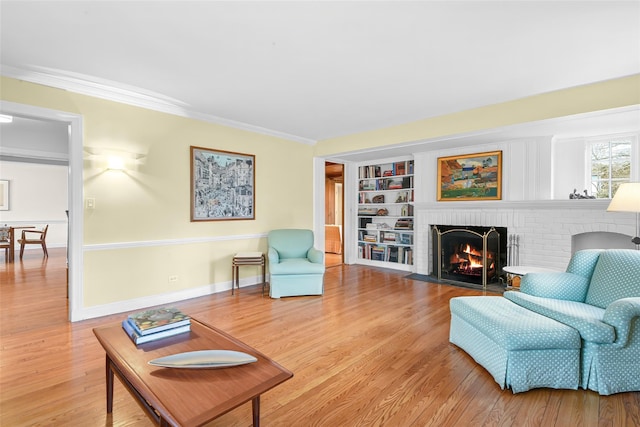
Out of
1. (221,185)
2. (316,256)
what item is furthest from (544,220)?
(221,185)

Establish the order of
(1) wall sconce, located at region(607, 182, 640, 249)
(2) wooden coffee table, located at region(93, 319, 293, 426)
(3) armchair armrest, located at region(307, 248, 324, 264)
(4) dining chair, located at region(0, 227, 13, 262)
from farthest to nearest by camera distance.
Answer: (4) dining chair, located at region(0, 227, 13, 262) → (3) armchair armrest, located at region(307, 248, 324, 264) → (1) wall sconce, located at region(607, 182, 640, 249) → (2) wooden coffee table, located at region(93, 319, 293, 426)

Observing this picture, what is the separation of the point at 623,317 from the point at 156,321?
270 centimetres

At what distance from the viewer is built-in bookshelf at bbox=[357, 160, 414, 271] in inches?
229

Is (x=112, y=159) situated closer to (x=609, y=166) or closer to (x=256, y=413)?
(x=256, y=413)

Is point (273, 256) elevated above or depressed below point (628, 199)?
below

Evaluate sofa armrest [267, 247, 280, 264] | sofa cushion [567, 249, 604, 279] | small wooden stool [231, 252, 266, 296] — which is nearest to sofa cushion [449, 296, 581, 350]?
sofa cushion [567, 249, 604, 279]

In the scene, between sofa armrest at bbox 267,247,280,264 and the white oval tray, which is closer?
the white oval tray

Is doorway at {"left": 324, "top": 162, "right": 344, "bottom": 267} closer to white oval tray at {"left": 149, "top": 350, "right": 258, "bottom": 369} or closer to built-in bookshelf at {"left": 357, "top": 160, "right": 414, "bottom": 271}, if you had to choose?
built-in bookshelf at {"left": 357, "top": 160, "right": 414, "bottom": 271}

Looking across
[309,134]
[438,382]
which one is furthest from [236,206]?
[438,382]

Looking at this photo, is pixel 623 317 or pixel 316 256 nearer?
pixel 623 317

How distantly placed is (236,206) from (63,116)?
211cm

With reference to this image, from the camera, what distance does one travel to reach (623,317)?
1872 mm

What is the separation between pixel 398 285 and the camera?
15.3 feet

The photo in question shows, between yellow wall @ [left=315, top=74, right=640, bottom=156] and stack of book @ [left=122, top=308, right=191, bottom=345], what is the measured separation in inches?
148
